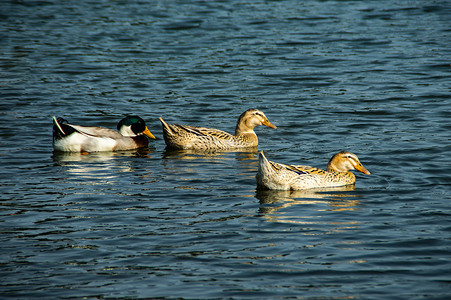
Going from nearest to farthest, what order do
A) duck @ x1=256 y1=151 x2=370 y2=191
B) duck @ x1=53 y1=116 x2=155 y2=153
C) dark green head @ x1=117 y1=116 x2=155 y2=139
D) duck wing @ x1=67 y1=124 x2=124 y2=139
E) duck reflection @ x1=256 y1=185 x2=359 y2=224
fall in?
1. duck reflection @ x1=256 y1=185 x2=359 y2=224
2. duck @ x1=256 y1=151 x2=370 y2=191
3. duck @ x1=53 y1=116 x2=155 y2=153
4. duck wing @ x1=67 y1=124 x2=124 y2=139
5. dark green head @ x1=117 y1=116 x2=155 y2=139

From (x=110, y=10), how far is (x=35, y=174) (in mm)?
19422

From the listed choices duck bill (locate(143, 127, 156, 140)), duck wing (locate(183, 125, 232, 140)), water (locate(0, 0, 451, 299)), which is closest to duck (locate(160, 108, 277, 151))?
duck wing (locate(183, 125, 232, 140))

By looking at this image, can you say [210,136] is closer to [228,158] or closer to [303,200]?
[228,158]

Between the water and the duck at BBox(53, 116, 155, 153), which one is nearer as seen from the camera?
the water

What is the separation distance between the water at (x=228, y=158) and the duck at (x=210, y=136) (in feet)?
1.00

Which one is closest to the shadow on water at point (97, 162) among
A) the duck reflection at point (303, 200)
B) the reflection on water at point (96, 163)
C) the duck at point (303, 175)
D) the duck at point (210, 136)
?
the reflection on water at point (96, 163)

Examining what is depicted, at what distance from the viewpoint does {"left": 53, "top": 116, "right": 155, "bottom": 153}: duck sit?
47.2 ft

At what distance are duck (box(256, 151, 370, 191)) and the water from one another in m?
0.20

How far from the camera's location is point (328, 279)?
7930 mm

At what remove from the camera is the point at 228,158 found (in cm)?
1429

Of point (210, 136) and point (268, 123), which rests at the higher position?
point (268, 123)

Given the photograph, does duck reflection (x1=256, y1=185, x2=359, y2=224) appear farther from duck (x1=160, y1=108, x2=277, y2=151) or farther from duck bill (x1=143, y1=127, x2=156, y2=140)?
duck bill (x1=143, y1=127, x2=156, y2=140)

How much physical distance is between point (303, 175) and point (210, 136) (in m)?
3.80

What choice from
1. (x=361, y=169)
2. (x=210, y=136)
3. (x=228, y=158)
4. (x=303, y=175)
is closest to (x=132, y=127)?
(x=210, y=136)
